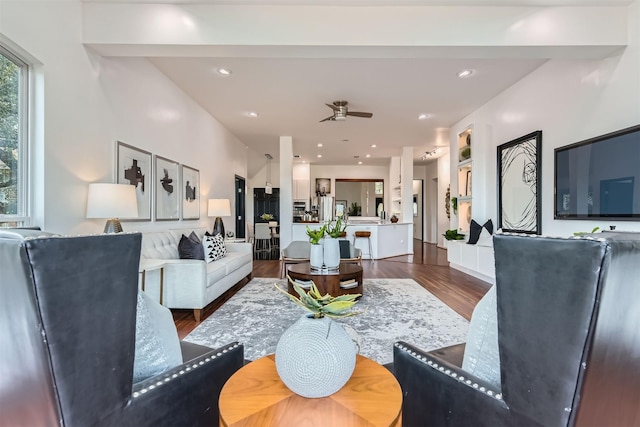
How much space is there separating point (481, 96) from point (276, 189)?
736 centimetres

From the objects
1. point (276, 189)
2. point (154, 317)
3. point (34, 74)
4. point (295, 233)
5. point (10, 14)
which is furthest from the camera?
point (276, 189)

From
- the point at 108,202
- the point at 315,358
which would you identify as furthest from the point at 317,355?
the point at 108,202

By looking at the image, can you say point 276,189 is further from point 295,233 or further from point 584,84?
point 584,84

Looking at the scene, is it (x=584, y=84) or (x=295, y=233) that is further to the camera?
(x=295, y=233)

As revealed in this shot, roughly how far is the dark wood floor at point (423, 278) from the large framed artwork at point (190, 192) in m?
1.32

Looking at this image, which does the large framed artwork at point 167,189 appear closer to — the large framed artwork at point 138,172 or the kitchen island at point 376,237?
the large framed artwork at point 138,172

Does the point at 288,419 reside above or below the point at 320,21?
below

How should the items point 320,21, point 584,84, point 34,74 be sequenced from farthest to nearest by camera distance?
point 584,84, point 320,21, point 34,74

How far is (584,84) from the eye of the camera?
322 cm

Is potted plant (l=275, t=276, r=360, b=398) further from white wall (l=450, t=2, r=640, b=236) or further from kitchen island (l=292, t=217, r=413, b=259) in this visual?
kitchen island (l=292, t=217, r=413, b=259)

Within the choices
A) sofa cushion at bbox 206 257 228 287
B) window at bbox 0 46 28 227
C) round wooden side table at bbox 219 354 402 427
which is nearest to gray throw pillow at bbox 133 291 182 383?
round wooden side table at bbox 219 354 402 427

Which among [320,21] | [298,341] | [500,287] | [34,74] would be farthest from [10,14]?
[500,287]

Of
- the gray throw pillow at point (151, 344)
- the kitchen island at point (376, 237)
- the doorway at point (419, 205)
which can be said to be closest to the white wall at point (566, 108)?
the kitchen island at point (376, 237)

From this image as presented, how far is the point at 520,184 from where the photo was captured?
4.22 m
